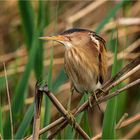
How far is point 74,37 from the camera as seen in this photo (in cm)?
182

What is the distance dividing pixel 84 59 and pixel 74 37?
0.09 metres

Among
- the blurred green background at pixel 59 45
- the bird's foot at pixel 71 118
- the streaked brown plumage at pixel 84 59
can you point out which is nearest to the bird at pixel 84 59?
the streaked brown plumage at pixel 84 59

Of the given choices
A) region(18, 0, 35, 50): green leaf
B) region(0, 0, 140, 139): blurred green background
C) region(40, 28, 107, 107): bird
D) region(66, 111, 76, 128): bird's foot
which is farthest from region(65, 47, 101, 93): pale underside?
→ region(18, 0, 35, 50): green leaf

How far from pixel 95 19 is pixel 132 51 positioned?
48cm

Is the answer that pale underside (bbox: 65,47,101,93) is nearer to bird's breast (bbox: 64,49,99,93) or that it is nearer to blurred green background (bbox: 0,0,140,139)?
bird's breast (bbox: 64,49,99,93)

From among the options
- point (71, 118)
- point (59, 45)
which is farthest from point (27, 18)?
point (59, 45)

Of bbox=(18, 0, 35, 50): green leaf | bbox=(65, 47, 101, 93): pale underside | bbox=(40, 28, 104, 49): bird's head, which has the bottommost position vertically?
bbox=(65, 47, 101, 93): pale underside

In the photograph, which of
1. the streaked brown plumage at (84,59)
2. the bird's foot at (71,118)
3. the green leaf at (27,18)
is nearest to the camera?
the bird's foot at (71,118)

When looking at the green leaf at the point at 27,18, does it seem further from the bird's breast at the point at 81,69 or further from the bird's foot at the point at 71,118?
the bird's foot at the point at 71,118

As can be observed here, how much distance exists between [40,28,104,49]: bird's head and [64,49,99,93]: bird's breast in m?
0.02

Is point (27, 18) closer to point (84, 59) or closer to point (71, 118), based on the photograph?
point (84, 59)

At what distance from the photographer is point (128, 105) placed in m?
3.36

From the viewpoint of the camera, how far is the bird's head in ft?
5.84

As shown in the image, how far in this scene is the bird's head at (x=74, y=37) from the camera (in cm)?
178
